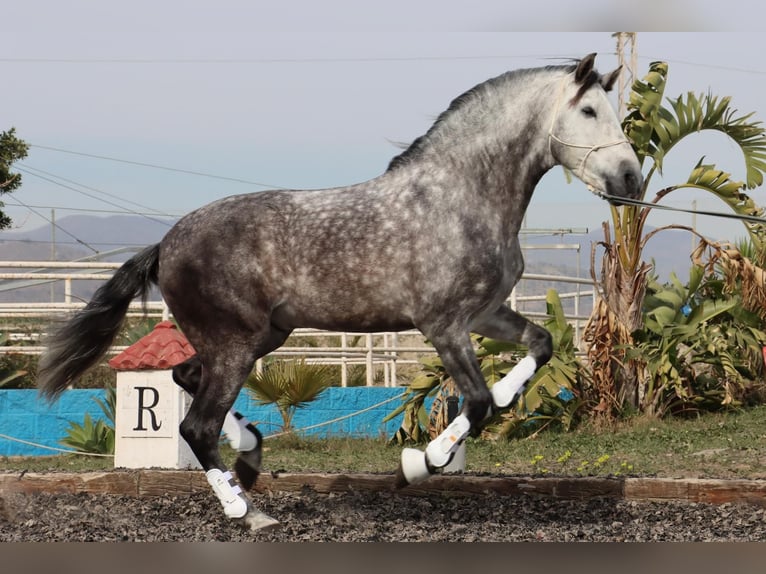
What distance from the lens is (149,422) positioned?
7641mm

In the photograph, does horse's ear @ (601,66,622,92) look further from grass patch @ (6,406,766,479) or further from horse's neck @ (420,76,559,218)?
grass patch @ (6,406,766,479)

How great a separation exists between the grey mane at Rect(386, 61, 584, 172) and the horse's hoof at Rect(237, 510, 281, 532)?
1727 millimetres

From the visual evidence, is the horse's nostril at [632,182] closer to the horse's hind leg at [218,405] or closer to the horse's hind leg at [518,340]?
the horse's hind leg at [518,340]

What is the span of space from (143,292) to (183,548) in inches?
70.8

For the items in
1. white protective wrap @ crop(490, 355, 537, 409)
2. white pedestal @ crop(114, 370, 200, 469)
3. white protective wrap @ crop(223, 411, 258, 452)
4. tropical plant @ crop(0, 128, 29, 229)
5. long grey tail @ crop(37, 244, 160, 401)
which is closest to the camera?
white protective wrap @ crop(490, 355, 537, 409)

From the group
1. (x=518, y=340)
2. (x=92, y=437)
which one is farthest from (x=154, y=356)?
(x=518, y=340)

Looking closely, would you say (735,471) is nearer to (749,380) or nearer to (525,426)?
(525,426)

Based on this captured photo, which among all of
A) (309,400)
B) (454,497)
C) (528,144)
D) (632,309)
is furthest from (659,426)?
(528,144)

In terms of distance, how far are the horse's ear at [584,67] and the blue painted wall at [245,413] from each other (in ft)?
24.3

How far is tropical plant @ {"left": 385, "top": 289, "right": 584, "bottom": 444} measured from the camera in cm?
972

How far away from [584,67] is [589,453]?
5.35 meters

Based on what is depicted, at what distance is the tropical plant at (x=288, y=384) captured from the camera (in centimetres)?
1027

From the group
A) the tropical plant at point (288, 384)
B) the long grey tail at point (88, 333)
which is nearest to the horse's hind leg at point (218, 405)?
the long grey tail at point (88, 333)

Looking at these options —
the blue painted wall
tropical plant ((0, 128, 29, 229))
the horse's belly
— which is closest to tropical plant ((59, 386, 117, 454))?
the blue painted wall
